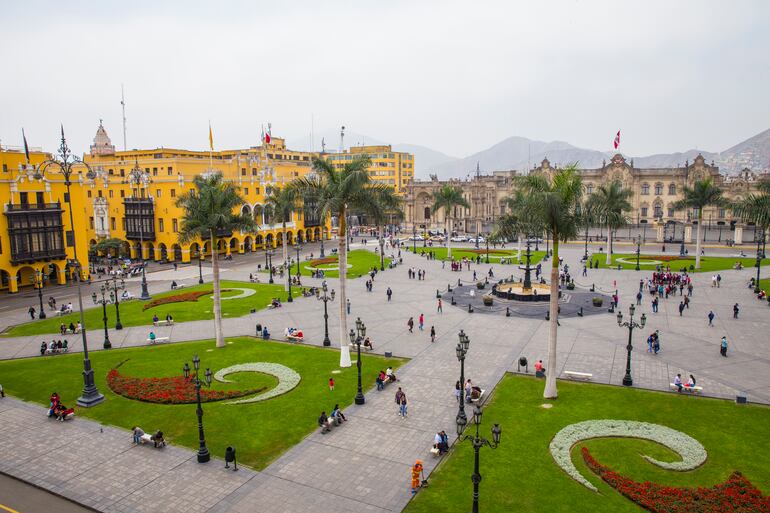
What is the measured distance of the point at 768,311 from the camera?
132 ft

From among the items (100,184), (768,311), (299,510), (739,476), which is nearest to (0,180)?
(100,184)

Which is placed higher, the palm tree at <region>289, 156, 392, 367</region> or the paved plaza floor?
the palm tree at <region>289, 156, 392, 367</region>

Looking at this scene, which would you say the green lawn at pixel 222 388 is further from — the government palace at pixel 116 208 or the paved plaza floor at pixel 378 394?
the government palace at pixel 116 208

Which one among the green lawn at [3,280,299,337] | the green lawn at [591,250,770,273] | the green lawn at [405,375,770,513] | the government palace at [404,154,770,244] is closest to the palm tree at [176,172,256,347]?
the green lawn at [3,280,299,337]

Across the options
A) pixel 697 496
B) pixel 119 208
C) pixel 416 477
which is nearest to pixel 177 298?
→ pixel 416 477

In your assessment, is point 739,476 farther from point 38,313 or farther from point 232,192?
point 38,313

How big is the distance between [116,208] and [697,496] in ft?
273

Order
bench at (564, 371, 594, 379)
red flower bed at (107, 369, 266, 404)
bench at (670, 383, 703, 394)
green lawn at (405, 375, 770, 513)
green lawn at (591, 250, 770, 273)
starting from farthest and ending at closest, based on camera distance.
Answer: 1. green lawn at (591, 250, 770, 273)
2. bench at (564, 371, 594, 379)
3. red flower bed at (107, 369, 266, 404)
4. bench at (670, 383, 703, 394)
5. green lawn at (405, 375, 770, 513)

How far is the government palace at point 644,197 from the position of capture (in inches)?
3462

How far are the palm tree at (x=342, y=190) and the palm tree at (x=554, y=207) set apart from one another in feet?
26.6

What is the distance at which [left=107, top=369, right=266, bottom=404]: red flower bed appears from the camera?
2488 cm

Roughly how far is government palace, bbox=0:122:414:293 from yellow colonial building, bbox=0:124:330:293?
103mm

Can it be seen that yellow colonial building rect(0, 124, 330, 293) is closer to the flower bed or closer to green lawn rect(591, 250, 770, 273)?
the flower bed

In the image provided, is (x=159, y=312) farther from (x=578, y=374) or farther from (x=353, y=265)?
(x=578, y=374)
